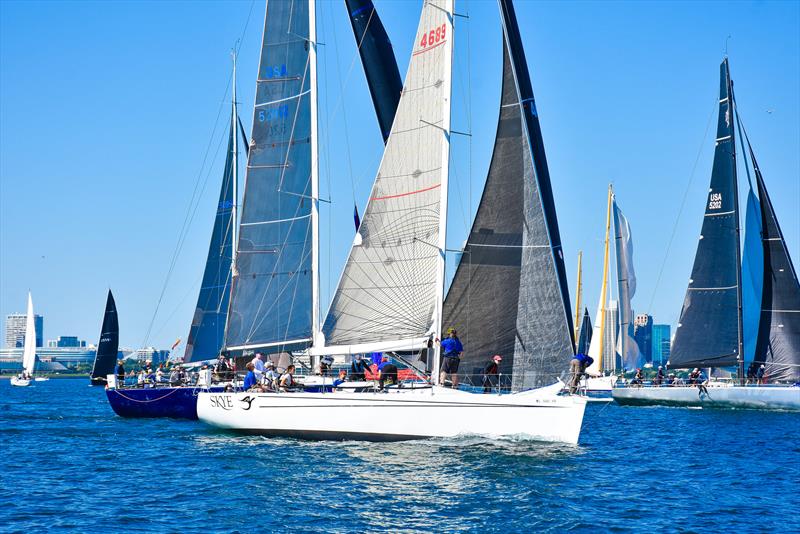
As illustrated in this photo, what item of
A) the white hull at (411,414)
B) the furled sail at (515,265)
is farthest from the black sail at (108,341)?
the furled sail at (515,265)

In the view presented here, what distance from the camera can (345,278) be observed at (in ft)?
86.5

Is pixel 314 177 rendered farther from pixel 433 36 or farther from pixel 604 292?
pixel 604 292

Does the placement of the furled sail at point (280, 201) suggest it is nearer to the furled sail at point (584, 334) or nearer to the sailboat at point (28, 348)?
the furled sail at point (584, 334)

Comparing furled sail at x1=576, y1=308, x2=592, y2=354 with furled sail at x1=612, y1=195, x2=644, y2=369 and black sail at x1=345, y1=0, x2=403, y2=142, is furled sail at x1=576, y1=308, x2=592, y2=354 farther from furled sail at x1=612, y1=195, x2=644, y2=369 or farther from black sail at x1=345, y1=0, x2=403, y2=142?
black sail at x1=345, y1=0, x2=403, y2=142

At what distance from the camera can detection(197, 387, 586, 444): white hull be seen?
2288cm

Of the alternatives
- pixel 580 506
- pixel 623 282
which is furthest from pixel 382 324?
pixel 623 282

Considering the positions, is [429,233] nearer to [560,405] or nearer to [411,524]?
[560,405]

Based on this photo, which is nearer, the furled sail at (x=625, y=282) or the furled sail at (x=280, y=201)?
the furled sail at (x=280, y=201)

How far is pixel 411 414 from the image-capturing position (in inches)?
934

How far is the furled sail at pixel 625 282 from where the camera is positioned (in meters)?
62.4

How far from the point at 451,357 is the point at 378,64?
554 inches

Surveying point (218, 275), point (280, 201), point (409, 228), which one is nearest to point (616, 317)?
point (218, 275)

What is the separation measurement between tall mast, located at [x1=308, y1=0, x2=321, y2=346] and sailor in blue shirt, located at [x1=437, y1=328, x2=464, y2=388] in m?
6.07

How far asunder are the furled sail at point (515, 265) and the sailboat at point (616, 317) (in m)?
37.4
